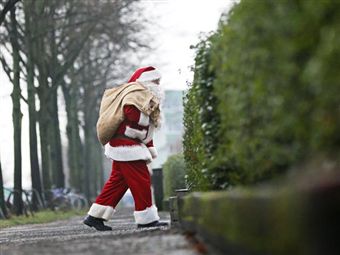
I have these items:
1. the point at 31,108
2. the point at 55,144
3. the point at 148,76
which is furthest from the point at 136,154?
the point at 55,144

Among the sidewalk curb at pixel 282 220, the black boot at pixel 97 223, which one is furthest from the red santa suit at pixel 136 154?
the sidewalk curb at pixel 282 220

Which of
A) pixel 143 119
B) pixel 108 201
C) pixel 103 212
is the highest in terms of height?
pixel 143 119

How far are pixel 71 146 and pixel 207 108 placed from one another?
38267 millimetres

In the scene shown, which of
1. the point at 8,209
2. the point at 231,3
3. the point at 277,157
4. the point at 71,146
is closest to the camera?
the point at 277,157

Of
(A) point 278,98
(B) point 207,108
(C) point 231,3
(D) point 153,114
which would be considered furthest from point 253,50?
(D) point 153,114

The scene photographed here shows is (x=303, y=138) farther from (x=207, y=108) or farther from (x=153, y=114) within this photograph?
(x=153, y=114)

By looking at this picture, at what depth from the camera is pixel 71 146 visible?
153ft

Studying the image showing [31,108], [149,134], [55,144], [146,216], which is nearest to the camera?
[146,216]

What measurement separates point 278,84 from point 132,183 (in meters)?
7.73

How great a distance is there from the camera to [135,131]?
12.9m

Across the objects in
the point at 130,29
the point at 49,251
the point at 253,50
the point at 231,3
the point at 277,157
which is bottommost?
the point at 49,251

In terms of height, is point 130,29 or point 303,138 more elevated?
point 130,29

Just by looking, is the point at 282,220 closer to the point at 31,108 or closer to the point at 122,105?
the point at 122,105

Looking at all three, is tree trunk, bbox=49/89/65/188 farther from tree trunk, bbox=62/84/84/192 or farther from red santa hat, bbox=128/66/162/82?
red santa hat, bbox=128/66/162/82
